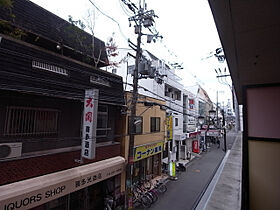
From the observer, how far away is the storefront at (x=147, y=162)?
11.9m

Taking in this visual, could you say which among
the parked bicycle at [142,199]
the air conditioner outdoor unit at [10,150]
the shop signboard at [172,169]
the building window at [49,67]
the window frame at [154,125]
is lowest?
the parked bicycle at [142,199]

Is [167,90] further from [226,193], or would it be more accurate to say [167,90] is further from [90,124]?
[90,124]

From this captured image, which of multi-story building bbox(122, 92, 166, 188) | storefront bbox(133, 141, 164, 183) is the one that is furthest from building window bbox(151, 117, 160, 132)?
storefront bbox(133, 141, 164, 183)

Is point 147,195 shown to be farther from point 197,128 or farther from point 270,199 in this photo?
point 197,128

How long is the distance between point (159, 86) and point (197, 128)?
14.6m

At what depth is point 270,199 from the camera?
3.80 m

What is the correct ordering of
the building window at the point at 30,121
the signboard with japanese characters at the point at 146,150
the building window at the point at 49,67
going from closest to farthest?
the building window at the point at 30,121 → the building window at the point at 49,67 → the signboard with japanese characters at the point at 146,150

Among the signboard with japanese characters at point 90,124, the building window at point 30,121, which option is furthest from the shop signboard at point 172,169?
the building window at point 30,121

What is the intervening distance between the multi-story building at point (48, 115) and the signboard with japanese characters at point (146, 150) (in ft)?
7.42

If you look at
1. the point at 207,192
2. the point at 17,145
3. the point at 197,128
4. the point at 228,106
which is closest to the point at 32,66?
the point at 17,145

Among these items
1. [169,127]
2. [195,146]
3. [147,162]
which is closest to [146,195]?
[147,162]

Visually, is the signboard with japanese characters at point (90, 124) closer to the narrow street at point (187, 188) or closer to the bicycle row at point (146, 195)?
the bicycle row at point (146, 195)

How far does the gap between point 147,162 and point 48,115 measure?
986 cm

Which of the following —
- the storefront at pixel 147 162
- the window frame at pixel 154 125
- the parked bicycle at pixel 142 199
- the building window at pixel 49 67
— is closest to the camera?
the building window at pixel 49 67
